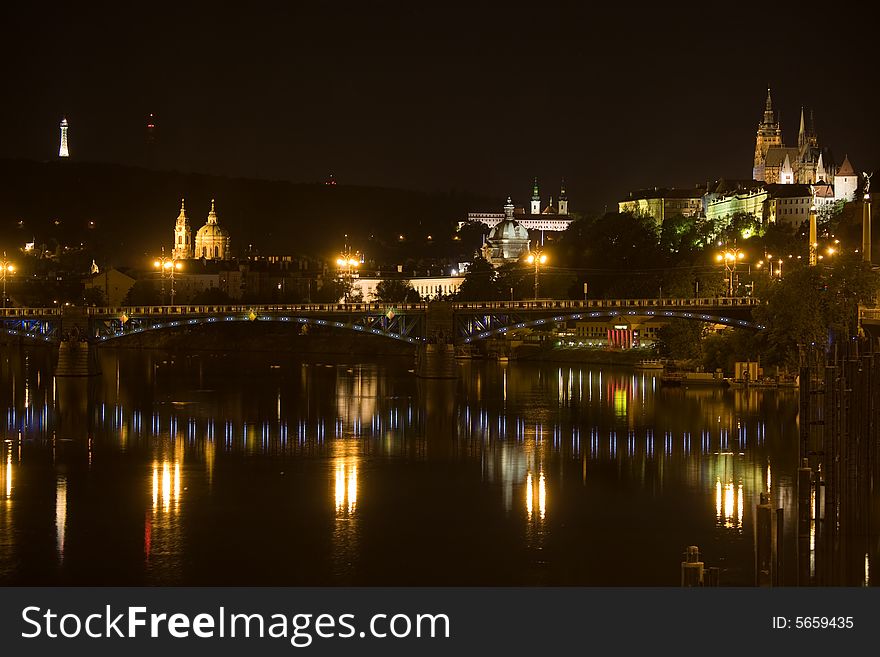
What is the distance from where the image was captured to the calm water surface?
28547mm

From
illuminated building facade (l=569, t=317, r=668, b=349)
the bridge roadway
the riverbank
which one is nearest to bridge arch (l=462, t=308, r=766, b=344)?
the bridge roadway

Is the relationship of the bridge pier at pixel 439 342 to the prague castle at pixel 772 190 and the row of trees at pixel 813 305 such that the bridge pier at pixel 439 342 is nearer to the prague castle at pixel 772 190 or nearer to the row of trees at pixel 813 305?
the row of trees at pixel 813 305

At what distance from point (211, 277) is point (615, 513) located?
132481 mm

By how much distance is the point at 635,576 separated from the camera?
2741cm

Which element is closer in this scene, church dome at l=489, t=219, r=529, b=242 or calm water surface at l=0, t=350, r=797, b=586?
calm water surface at l=0, t=350, r=797, b=586

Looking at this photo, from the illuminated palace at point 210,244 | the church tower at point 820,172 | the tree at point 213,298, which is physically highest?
the church tower at point 820,172

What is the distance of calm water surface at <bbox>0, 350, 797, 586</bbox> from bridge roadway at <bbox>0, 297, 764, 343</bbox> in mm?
7002

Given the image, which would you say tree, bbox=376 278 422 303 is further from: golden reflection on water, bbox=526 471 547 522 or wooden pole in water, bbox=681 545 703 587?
wooden pole in water, bbox=681 545 703 587

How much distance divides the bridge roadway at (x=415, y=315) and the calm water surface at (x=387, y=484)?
23.0ft

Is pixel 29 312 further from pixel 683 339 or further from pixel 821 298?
pixel 821 298

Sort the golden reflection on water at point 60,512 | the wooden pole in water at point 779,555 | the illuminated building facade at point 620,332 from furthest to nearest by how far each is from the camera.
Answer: the illuminated building facade at point 620,332
the golden reflection on water at point 60,512
the wooden pole in water at point 779,555

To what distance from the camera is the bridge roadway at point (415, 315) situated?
7425cm

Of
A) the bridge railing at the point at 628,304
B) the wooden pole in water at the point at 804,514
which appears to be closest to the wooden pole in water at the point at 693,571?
the wooden pole in water at the point at 804,514
